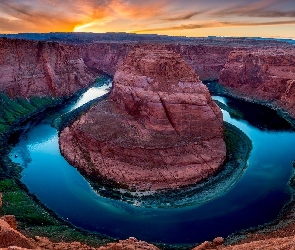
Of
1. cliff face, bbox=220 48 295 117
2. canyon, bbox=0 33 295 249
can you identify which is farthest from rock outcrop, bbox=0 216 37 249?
cliff face, bbox=220 48 295 117

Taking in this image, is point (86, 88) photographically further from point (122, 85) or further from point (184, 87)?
point (184, 87)

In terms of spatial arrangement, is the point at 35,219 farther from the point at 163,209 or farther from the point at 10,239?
the point at 10,239

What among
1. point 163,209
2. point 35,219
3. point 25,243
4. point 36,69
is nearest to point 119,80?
point 163,209

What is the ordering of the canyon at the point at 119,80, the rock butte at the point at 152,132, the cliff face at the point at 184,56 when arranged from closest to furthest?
the rock butte at the point at 152,132 < the canyon at the point at 119,80 < the cliff face at the point at 184,56

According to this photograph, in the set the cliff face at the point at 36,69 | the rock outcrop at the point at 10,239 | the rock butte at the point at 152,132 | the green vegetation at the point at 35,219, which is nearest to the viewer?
the rock outcrop at the point at 10,239

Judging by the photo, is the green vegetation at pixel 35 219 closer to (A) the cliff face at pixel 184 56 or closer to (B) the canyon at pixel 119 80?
(B) the canyon at pixel 119 80

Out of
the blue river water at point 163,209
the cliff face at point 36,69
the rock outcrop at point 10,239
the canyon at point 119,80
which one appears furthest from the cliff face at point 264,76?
the rock outcrop at point 10,239

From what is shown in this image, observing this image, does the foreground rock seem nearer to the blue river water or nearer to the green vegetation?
the green vegetation
